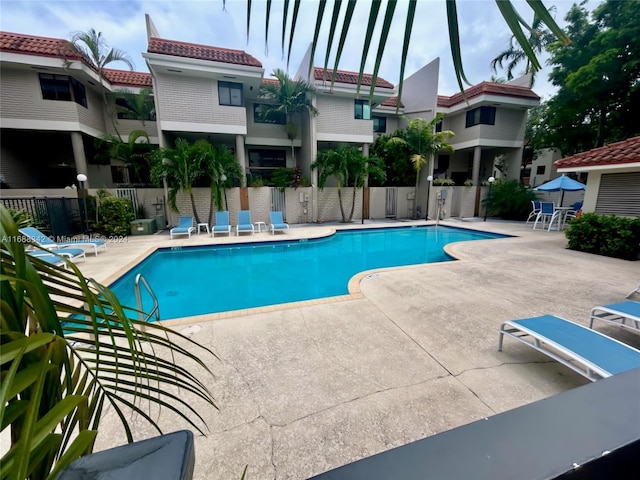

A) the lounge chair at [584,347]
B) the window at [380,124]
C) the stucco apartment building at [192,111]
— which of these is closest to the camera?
the lounge chair at [584,347]

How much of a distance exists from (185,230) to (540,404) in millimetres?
11501

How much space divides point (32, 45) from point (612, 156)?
2059 cm

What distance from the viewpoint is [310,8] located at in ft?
3.04

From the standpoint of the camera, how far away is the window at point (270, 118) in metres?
15.9

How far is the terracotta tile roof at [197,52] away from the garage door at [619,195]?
509 inches

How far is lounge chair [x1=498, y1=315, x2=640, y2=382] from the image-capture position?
251cm

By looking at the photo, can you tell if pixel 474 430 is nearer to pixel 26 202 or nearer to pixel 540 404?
pixel 540 404

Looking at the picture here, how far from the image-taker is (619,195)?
8242mm

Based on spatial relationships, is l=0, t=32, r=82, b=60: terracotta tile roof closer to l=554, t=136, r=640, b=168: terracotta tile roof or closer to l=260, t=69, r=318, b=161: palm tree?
l=260, t=69, r=318, b=161: palm tree

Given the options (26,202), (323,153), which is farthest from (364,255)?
(26,202)

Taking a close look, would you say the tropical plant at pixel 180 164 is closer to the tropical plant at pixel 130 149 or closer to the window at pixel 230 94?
the tropical plant at pixel 130 149

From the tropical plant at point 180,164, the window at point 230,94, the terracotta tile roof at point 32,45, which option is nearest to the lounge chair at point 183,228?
the tropical plant at point 180,164

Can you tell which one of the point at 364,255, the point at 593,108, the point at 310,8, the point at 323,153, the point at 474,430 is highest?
the point at 593,108

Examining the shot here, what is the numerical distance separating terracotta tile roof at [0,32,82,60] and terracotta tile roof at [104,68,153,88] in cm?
263
